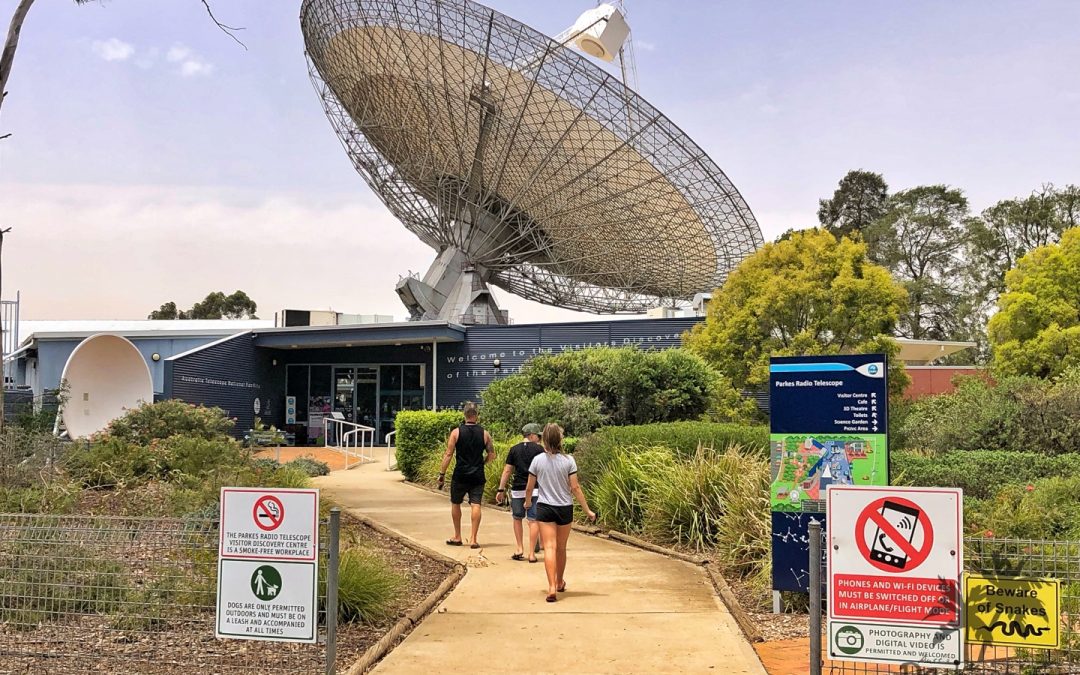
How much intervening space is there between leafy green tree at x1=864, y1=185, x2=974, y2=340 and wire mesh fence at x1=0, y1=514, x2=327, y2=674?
52.7m

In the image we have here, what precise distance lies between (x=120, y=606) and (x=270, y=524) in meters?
2.76

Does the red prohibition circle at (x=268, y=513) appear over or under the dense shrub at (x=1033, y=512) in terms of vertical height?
over

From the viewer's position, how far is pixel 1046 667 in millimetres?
5773

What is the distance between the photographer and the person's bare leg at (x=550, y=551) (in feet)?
29.3

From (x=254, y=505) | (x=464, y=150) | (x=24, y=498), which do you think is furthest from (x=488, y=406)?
(x=254, y=505)

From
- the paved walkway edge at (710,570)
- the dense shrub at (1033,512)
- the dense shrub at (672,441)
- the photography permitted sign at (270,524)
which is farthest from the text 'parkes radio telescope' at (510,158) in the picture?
the photography permitted sign at (270,524)

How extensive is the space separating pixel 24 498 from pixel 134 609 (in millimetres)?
4546

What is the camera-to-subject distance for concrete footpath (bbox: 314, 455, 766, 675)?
267 inches

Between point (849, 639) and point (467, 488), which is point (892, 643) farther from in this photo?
point (467, 488)

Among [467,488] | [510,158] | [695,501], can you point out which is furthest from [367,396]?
[695,501]

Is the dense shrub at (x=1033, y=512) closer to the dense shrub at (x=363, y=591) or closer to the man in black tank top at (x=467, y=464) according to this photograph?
the dense shrub at (x=363, y=591)

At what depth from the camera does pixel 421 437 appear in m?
21.4

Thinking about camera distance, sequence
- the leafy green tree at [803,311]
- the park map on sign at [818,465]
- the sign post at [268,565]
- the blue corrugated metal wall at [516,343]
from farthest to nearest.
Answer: the blue corrugated metal wall at [516,343] → the leafy green tree at [803,311] → the park map on sign at [818,465] → the sign post at [268,565]

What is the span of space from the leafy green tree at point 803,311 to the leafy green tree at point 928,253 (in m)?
30.4
